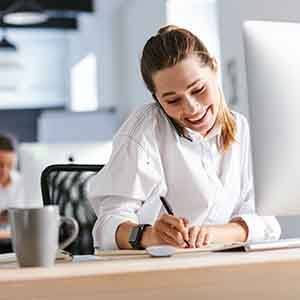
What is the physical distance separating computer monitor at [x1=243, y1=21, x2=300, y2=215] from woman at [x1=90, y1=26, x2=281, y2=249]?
26 cm

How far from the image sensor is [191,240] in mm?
1322

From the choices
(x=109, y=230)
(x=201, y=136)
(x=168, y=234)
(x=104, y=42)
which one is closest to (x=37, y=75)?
(x=104, y=42)

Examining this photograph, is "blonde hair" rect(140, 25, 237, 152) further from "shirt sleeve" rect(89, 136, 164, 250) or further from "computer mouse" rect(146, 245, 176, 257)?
"computer mouse" rect(146, 245, 176, 257)

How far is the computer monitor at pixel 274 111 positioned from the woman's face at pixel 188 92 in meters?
0.33

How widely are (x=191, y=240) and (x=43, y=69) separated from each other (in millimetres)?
7726

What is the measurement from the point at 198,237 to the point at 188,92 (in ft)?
1.19

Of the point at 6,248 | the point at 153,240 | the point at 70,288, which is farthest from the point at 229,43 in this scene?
the point at 70,288

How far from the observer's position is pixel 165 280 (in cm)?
92

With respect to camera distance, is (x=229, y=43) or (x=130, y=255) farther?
(x=229, y=43)

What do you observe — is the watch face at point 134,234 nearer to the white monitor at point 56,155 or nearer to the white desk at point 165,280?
the white desk at point 165,280

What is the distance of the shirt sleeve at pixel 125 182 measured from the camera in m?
1.52

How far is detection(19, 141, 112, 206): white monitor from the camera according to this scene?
2525 millimetres

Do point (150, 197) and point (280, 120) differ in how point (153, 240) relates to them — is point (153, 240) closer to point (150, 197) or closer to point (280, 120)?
point (150, 197)

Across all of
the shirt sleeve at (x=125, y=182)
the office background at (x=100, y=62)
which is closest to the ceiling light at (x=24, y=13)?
the office background at (x=100, y=62)
